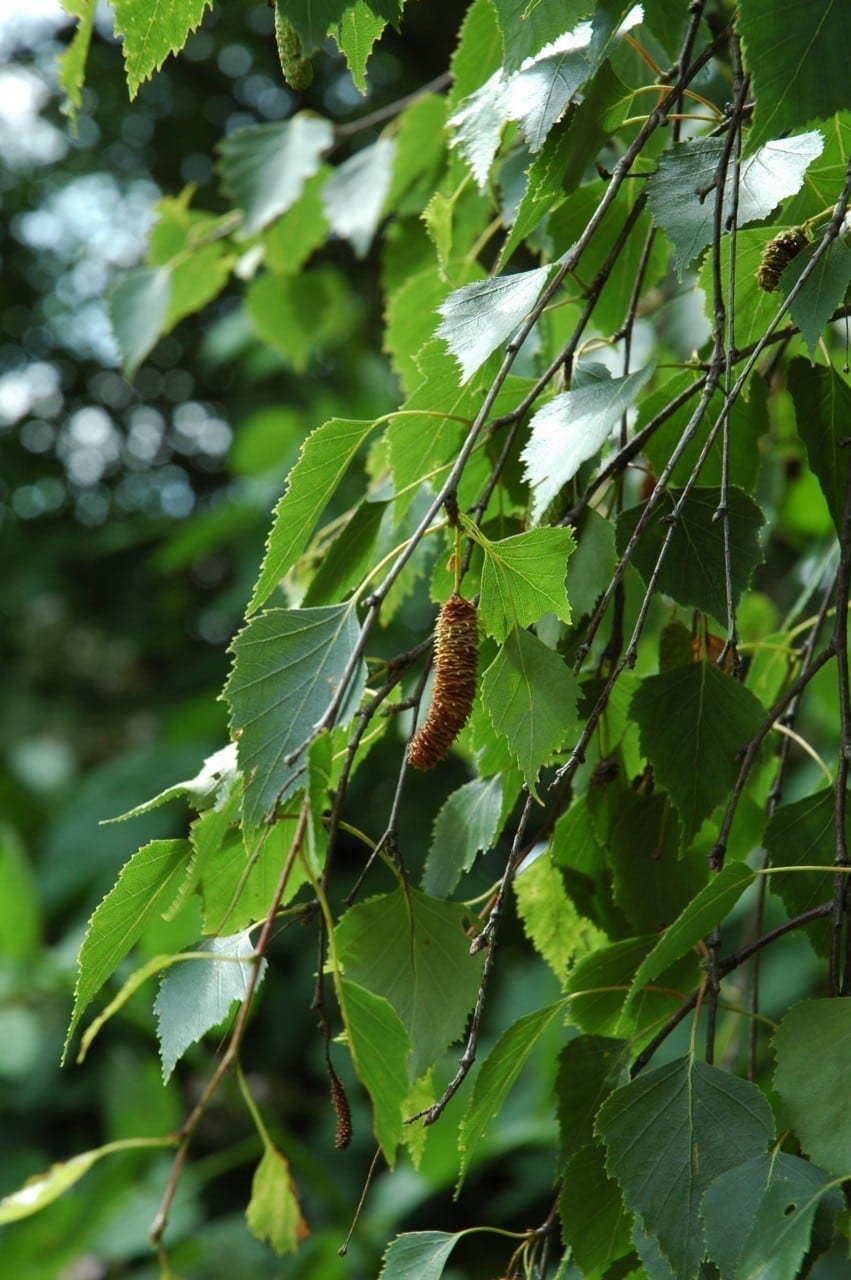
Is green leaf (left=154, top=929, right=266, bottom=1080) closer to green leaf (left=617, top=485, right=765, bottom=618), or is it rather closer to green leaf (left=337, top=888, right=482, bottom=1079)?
green leaf (left=337, top=888, right=482, bottom=1079)

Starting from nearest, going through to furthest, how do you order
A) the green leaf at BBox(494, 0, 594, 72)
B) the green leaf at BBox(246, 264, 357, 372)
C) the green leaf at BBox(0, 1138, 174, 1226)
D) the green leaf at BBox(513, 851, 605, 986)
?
the green leaf at BBox(0, 1138, 174, 1226) → the green leaf at BBox(494, 0, 594, 72) → the green leaf at BBox(513, 851, 605, 986) → the green leaf at BBox(246, 264, 357, 372)

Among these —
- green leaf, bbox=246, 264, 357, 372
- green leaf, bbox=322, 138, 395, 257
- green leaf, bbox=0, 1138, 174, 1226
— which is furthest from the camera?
green leaf, bbox=246, 264, 357, 372

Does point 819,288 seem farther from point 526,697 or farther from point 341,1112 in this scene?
point 341,1112

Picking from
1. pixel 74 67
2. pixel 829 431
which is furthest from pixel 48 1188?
pixel 74 67

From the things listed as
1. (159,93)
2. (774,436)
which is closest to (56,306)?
(159,93)

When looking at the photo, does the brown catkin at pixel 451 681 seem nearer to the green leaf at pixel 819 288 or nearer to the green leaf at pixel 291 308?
the green leaf at pixel 819 288

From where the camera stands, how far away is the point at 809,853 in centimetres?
54

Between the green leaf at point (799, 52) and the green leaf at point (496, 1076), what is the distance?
1.08 ft

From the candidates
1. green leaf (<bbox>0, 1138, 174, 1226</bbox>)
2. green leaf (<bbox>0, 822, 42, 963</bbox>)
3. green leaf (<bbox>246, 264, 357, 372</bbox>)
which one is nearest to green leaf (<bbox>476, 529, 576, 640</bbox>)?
green leaf (<bbox>0, 1138, 174, 1226</bbox>)

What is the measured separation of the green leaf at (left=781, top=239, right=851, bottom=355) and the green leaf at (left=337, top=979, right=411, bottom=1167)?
26 cm

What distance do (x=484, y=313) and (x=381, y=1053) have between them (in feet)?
0.90

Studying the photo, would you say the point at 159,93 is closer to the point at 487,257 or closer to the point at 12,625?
the point at 12,625

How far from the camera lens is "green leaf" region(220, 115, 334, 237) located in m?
1.04

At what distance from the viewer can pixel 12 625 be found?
2.87 meters
